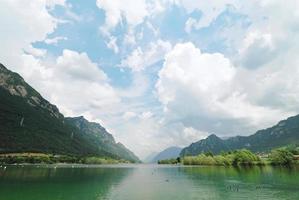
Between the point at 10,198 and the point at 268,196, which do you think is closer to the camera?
the point at 10,198

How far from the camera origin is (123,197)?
257ft

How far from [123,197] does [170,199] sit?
11.7 m

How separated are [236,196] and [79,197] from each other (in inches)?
1558

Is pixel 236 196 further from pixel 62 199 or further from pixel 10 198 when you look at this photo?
pixel 10 198

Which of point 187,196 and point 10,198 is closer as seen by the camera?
point 10,198

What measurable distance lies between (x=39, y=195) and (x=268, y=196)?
2248 inches

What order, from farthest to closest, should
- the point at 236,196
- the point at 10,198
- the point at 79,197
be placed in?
the point at 236,196 < the point at 79,197 < the point at 10,198

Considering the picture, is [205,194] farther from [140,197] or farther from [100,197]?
[100,197]

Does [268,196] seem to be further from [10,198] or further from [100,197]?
[10,198]

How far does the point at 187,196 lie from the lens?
80875 mm

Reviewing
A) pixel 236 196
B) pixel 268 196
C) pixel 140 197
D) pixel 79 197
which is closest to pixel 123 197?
pixel 140 197

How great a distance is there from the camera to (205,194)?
85188 millimetres

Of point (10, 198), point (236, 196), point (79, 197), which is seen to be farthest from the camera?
point (236, 196)

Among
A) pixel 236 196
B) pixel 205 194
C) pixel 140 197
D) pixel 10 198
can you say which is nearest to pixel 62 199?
pixel 10 198
